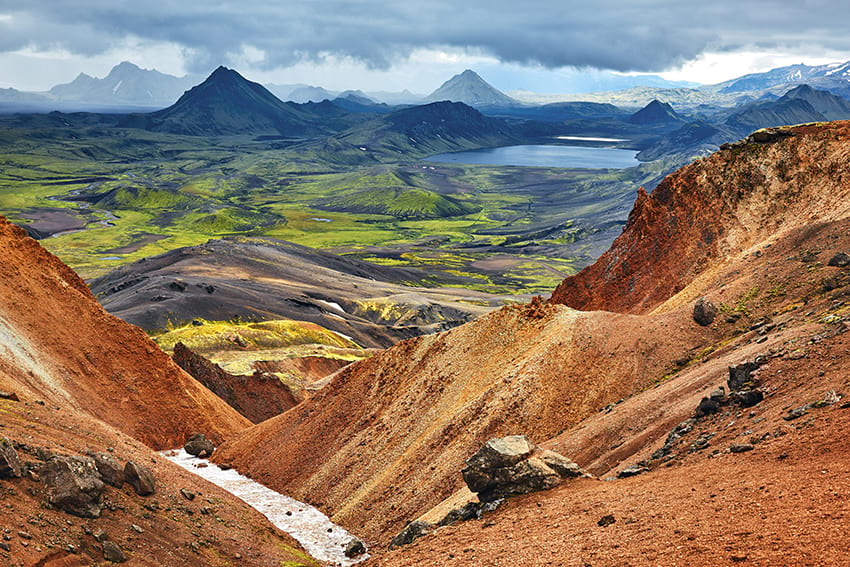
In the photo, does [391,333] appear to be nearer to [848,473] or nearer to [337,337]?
[337,337]

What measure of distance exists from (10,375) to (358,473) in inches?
1127

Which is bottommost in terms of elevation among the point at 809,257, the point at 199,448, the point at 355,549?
the point at 199,448

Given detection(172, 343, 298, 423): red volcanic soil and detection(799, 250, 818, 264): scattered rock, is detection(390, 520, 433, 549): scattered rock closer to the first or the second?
detection(799, 250, 818, 264): scattered rock

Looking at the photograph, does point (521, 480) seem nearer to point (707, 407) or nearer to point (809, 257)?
point (707, 407)

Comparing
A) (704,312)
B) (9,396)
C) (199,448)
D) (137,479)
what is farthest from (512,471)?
(199,448)

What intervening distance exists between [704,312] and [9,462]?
154ft

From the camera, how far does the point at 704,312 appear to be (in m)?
55.6

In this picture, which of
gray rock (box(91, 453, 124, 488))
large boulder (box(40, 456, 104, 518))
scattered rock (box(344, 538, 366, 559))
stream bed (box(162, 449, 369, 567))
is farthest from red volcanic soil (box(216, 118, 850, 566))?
gray rock (box(91, 453, 124, 488))

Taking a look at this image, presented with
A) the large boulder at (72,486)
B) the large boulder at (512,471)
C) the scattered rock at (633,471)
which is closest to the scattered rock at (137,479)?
the large boulder at (72,486)

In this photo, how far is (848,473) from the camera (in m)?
26.9

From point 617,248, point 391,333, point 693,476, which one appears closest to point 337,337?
point 391,333

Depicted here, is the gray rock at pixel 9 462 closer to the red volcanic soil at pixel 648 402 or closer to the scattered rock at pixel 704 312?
the red volcanic soil at pixel 648 402

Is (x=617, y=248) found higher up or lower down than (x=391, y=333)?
higher up

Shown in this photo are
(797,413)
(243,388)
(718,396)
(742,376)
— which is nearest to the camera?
(797,413)
